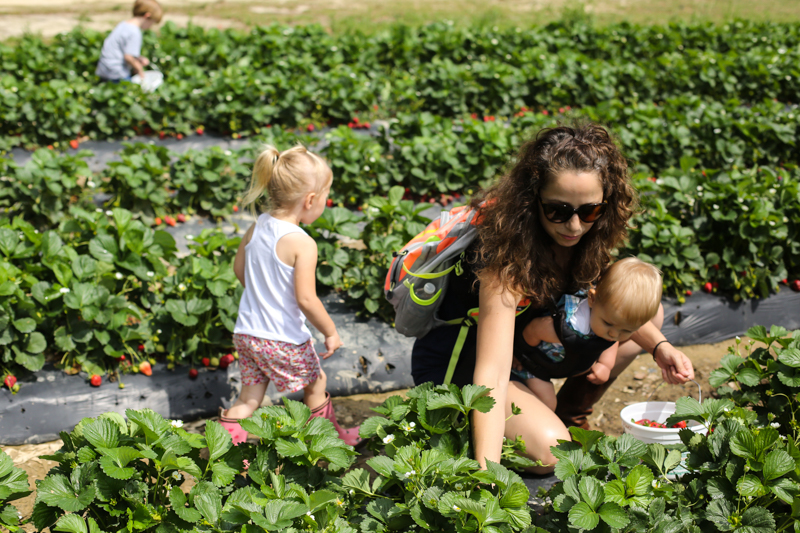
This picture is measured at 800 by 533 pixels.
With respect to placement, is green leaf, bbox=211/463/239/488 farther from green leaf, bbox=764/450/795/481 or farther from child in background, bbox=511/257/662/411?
green leaf, bbox=764/450/795/481

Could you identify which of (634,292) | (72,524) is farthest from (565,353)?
(72,524)

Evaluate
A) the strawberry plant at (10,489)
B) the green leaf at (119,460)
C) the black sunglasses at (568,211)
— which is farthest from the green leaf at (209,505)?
the black sunglasses at (568,211)

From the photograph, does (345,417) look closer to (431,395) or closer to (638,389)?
(431,395)

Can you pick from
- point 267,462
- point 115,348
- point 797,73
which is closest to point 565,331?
point 267,462

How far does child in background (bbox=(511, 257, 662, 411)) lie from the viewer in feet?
6.54

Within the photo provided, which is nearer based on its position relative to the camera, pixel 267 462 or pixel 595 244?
pixel 267 462

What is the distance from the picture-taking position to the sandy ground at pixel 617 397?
2523 mm

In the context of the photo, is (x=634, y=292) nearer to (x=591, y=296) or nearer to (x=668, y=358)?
(x=591, y=296)

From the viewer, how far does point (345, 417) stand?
2859mm

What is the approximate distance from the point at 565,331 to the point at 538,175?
538 millimetres

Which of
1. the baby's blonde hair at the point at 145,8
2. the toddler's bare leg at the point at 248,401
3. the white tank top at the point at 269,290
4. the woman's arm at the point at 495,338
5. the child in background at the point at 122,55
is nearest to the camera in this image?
the woman's arm at the point at 495,338

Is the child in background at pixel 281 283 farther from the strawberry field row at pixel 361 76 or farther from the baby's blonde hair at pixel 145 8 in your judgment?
the baby's blonde hair at pixel 145 8

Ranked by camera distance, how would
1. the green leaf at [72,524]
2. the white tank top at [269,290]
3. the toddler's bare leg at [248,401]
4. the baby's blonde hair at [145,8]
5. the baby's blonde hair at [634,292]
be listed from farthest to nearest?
the baby's blonde hair at [145,8] < the toddler's bare leg at [248,401] < the white tank top at [269,290] < the baby's blonde hair at [634,292] < the green leaf at [72,524]

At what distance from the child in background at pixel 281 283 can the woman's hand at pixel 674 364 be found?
117cm
